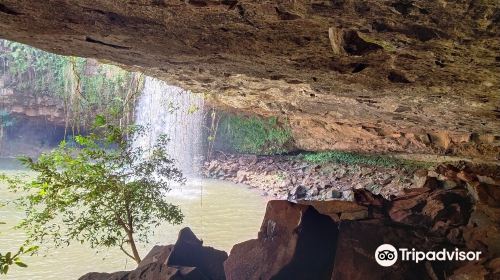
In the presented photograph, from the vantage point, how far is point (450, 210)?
486 centimetres

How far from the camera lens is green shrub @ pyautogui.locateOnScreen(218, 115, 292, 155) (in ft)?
48.1

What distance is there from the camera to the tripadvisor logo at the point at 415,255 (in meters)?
3.96

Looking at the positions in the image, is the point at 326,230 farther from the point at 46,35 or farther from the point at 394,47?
the point at 46,35

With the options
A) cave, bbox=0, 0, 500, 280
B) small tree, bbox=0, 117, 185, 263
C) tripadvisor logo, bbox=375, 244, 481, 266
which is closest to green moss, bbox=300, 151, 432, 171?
cave, bbox=0, 0, 500, 280

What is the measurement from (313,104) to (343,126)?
12.6 ft

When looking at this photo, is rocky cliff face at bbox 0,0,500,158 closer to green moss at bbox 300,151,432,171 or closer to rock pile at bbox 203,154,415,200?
rock pile at bbox 203,154,415,200

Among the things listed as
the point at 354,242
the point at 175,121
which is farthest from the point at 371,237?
the point at 175,121

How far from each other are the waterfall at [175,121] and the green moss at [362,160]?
4955 millimetres

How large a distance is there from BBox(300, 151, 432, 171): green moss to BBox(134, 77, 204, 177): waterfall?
16.3ft

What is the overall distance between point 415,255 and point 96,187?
3659mm

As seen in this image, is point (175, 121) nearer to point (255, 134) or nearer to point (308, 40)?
point (255, 134)

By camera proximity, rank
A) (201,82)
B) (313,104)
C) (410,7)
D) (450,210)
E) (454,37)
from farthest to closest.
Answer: (313,104) < (201,82) < (450,210) < (454,37) < (410,7)

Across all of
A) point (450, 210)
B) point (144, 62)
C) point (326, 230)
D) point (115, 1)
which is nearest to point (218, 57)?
point (144, 62)

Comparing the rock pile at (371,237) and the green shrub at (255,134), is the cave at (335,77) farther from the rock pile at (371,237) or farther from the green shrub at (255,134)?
the green shrub at (255,134)
